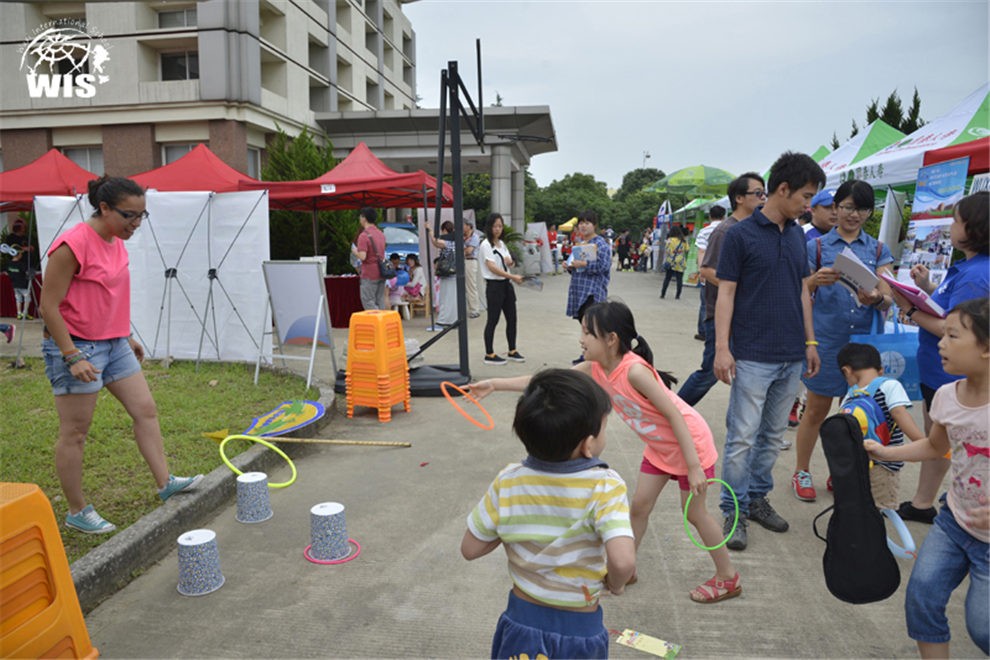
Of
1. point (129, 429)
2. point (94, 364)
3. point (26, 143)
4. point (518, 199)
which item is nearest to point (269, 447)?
point (129, 429)

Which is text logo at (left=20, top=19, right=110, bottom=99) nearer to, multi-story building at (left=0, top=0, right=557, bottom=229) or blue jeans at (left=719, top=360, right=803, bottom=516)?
multi-story building at (left=0, top=0, right=557, bottom=229)

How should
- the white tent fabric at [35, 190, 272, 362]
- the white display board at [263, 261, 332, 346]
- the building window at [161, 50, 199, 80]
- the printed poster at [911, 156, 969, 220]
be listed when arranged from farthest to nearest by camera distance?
the building window at [161, 50, 199, 80], the white tent fabric at [35, 190, 272, 362], the printed poster at [911, 156, 969, 220], the white display board at [263, 261, 332, 346]

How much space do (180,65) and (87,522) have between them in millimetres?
22856

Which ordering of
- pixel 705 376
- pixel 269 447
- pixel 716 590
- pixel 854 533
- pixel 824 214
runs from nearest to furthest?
pixel 854 533 → pixel 716 590 → pixel 824 214 → pixel 269 447 → pixel 705 376

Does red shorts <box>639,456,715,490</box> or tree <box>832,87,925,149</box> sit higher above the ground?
tree <box>832,87,925,149</box>

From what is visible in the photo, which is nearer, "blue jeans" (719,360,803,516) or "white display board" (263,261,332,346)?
"blue jeans" (719,360,803,516)

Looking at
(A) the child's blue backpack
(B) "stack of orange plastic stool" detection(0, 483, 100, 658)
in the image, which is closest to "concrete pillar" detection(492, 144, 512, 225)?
(A) the child's blue backpack

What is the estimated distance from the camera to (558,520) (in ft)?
5.62

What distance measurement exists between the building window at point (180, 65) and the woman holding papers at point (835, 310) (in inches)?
913

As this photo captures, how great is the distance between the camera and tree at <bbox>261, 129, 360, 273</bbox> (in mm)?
14188

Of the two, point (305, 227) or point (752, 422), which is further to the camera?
point (305, 227)

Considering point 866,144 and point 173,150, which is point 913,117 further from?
point 173,150

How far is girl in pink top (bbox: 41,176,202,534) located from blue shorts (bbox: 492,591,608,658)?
261cm

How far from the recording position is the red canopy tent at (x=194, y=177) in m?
11.1
